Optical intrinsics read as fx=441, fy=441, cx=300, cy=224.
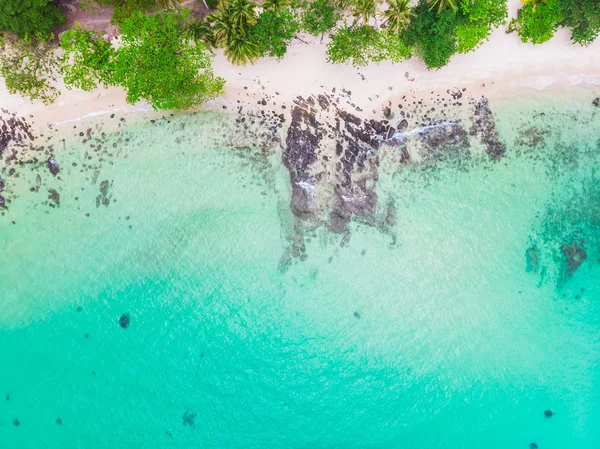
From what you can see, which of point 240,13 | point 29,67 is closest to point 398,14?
point 240,13

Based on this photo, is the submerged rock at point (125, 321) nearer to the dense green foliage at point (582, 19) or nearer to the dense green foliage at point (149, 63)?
the dense green foliage at point (149, 63)

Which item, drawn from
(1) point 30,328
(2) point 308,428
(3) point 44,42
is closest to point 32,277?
(1) point 30,328

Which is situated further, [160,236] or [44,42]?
[160,236]

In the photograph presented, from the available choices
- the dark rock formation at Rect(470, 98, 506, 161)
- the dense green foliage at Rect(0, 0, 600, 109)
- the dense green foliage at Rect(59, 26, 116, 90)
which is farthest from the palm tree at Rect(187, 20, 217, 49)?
the dark rock formation at Rect(470, 98, 506, 161)

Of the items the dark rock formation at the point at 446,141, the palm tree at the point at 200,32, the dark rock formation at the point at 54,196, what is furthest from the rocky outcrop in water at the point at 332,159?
the dark rock formation at the point at 54,196

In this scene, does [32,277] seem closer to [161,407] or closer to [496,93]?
[161,407]

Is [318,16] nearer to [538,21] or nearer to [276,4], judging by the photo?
[276,4]
